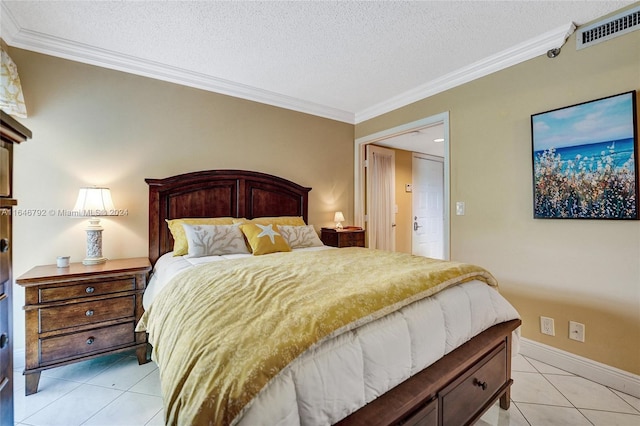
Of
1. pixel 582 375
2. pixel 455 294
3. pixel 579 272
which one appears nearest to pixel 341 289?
pixel 455 294

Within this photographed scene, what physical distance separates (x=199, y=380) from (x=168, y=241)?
2.18 meters

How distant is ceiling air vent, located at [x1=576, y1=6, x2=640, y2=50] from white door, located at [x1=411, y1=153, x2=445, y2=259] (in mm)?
3132

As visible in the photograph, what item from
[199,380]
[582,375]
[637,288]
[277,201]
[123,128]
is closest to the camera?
[199,380]

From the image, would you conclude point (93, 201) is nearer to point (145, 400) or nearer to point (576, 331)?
point (145, 400)

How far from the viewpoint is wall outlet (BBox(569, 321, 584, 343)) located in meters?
2.07

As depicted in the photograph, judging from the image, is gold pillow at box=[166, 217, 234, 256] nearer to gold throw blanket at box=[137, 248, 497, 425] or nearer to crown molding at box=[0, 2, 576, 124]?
gold throw blanket at box=[137, 248, 497, 425]

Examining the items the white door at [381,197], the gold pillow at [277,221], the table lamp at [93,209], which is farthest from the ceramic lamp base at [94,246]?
the white door at [381,197]

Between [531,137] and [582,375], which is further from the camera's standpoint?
[531,137]

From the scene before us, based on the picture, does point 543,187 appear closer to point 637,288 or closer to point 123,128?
point 637,288

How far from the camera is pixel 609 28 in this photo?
196 cm

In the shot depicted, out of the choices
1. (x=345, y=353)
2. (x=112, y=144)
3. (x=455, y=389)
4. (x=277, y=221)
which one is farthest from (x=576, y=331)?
(x=112, y=144)

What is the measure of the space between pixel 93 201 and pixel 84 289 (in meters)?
0.70

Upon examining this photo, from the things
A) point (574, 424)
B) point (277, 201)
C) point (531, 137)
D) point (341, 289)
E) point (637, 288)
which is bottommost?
point (574, 424)

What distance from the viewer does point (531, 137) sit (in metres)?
2.30
